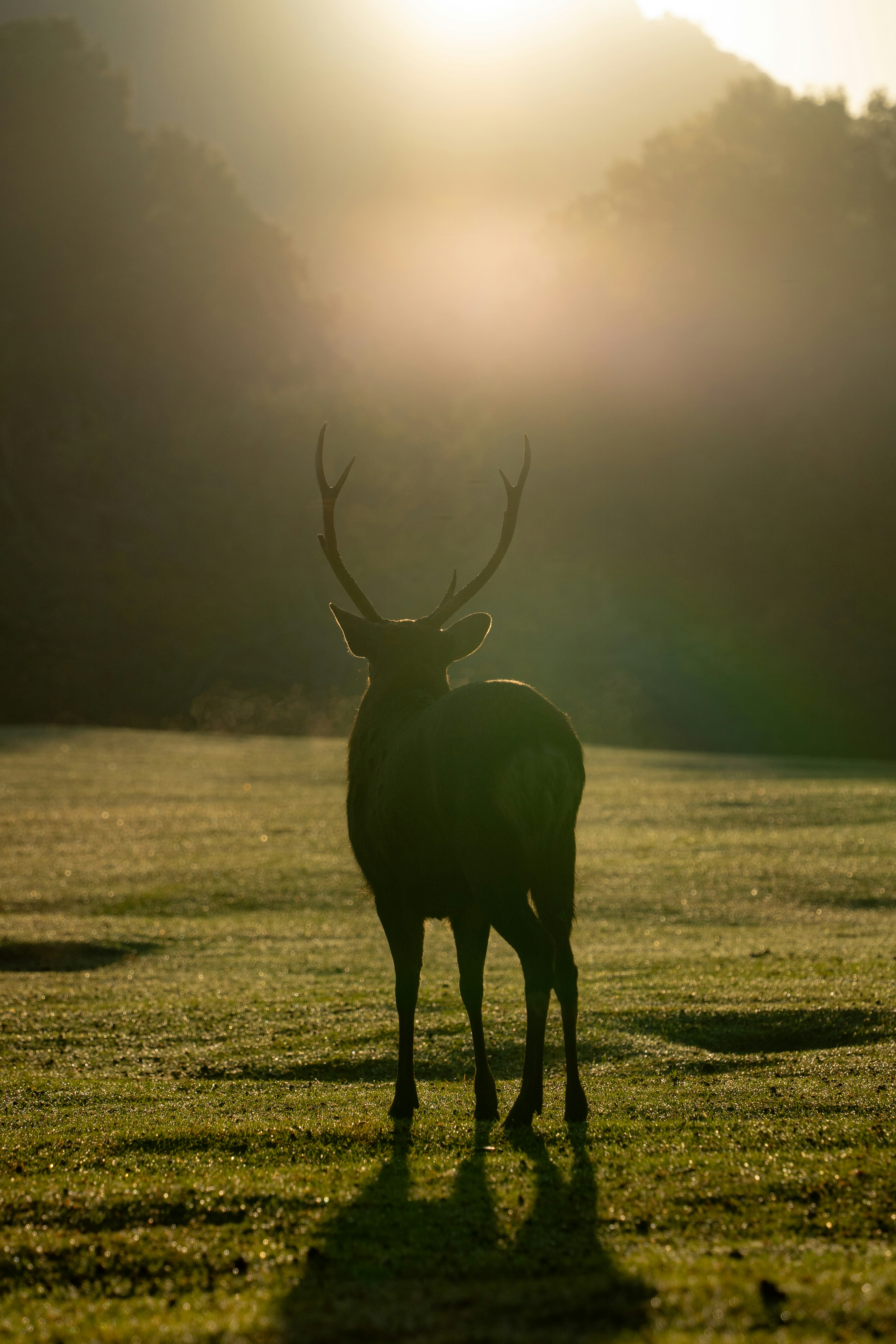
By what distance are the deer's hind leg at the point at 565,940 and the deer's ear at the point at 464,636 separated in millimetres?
1485

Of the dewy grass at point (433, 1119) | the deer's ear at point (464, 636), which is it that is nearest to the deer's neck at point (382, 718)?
the deer's ear at point (464, 636)

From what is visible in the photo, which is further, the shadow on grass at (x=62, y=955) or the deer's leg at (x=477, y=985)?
the shadow on grass at (x=62, y=955)

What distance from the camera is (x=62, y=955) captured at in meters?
9.12

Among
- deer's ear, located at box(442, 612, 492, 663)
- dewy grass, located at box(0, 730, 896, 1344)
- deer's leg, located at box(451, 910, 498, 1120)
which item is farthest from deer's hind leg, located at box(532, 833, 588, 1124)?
deer's ear, located at box(442, 612, 492, 663)

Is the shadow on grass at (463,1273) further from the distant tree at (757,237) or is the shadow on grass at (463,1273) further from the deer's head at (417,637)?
the distant tree at (757,237)

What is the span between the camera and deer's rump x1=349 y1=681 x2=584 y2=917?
14.1 feet

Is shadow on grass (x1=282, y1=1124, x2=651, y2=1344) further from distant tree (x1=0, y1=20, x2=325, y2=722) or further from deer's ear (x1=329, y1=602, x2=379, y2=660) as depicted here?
distant tree (x1=0, y1=20, x2=325, y2=722)

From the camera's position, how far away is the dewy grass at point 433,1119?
2.79 metres

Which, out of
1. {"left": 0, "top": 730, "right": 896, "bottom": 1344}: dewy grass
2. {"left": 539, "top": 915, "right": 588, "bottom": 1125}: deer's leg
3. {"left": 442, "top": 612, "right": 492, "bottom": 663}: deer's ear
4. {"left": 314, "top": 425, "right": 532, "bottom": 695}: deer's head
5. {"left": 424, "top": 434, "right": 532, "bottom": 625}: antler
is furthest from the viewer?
{"left": 424, "top": 434, "right": 532, "bottom": 625}: antler

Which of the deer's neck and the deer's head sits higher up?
the deer's head

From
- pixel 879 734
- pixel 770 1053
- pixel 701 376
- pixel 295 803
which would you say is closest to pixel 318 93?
pixel 701 376

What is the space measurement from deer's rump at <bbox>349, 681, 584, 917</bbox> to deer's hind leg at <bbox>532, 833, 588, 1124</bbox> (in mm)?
39

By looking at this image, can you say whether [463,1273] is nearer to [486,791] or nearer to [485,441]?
[486,791]

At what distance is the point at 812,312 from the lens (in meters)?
39.0
